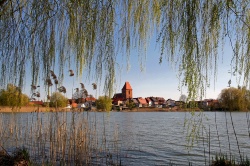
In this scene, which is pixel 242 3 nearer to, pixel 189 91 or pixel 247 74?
pixel 247 74

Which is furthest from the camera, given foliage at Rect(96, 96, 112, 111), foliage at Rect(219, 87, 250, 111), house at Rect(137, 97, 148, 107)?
house at Rect(137, 97, 148, 107)

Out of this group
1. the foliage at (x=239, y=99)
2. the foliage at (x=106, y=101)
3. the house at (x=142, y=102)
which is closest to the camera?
the foliage at (x=106, y=101)

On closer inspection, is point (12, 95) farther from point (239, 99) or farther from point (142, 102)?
point (142, 102)

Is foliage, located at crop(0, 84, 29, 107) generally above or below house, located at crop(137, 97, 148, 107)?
above

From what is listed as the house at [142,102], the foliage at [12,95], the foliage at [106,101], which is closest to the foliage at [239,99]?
the foliage at [106,101]

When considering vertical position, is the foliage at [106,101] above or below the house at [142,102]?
above

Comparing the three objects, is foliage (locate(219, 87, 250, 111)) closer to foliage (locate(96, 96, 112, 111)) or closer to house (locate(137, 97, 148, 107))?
foliage (locate(96, 96, 112, 111))

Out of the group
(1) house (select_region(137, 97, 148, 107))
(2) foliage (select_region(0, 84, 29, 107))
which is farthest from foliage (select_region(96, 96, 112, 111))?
(1) house (select_region(137, 97, 148, 107))

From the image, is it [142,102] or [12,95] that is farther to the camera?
[142,102]

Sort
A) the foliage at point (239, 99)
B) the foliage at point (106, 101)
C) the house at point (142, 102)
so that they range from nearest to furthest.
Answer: the foliage at point (106, 101) → the foliage at point (239, 99) → the house at point (142, 102)

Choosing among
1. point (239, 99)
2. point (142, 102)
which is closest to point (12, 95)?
point (239, 99)

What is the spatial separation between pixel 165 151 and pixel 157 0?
8.71 meters

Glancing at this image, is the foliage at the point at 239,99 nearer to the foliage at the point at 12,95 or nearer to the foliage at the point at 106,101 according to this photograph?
the foliage at the point at 106,101

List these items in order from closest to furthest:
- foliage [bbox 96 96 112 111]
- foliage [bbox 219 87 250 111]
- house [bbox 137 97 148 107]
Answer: foliage [bbox 96 96 112 111]
foliage [bbox 219 87 250 111]
house [bbox 137 97 148 107]
